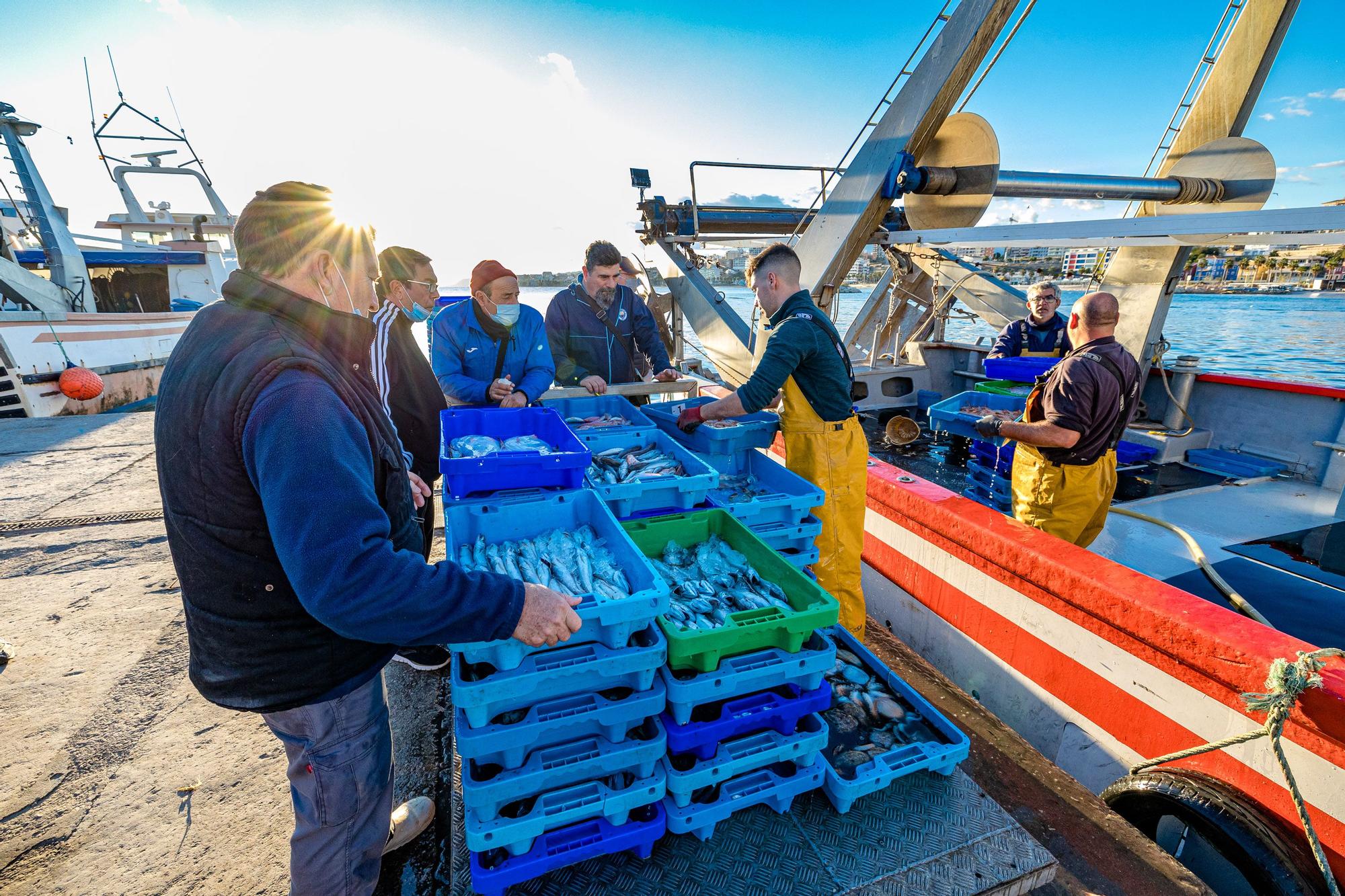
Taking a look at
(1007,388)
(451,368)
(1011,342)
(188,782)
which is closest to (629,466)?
(451,368)

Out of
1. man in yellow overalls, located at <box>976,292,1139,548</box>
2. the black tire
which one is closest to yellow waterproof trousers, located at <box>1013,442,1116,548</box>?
man in yellow overalls, located at <box>976,292,1139,548</box>

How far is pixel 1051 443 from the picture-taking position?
343 cm

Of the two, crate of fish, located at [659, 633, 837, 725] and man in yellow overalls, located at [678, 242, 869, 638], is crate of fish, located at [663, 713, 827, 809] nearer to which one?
crate of fish, located at [659, 633, 837, 725]

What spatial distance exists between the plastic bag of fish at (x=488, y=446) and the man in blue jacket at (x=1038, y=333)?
5.13m

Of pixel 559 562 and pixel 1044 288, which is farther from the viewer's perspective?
pixel 1044 288

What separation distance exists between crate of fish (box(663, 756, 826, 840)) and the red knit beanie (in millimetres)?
3520

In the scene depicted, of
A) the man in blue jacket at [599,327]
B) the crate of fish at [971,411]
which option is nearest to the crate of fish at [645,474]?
the man in blue jacket at [599,327]

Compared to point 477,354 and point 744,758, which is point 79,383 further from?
point 744,758

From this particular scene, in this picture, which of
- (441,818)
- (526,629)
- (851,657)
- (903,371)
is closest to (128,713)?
(441,818)

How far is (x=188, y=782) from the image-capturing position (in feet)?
8.54

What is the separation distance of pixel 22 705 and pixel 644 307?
201 inches

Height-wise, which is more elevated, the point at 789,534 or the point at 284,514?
the point at 284,514

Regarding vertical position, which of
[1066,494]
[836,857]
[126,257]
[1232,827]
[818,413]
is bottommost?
[836,857]

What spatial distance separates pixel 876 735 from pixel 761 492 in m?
1.39
